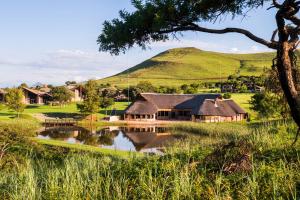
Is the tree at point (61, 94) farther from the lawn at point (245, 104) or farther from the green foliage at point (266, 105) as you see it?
the green foliage at point (266, 105)

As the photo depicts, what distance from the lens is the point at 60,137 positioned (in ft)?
126

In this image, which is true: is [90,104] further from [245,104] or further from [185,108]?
[245,104]

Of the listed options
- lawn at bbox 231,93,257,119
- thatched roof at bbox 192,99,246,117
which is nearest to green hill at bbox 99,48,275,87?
lawn at bbox 231,93,257,119

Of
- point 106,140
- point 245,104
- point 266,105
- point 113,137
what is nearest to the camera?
point 106,140

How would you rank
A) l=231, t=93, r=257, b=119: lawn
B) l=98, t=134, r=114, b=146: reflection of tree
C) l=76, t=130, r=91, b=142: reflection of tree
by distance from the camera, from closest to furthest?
1. l=98, t=134, r=114, b=146: reflection of tree
2. l=76, t=130, r=91, b=142: reflection of tree
3. l=231, t=93, r=257, b=119: lawn

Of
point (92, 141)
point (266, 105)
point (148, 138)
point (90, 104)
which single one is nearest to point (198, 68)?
point (90, 104)

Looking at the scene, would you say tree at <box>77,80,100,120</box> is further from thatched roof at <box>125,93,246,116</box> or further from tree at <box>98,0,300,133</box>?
tree at <box>98,0,300,133</box>

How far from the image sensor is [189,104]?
5934 cm

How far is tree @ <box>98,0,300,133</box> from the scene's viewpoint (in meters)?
7.30

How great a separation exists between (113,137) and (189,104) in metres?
22.9

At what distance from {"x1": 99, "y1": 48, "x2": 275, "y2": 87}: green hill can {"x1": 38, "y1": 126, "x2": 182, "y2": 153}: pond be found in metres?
80.8

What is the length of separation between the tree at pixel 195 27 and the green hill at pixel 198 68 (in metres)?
116

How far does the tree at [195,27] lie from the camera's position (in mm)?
7305

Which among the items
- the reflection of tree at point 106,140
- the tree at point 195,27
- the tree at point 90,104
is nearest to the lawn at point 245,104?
the tree at point 90,104
